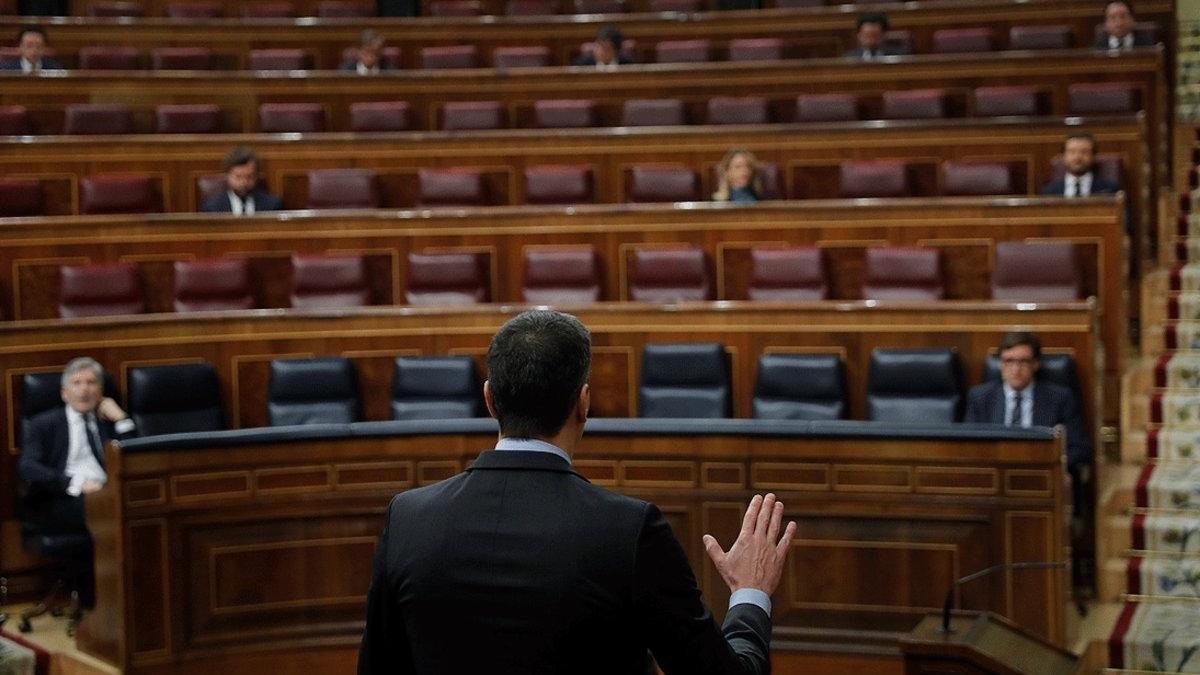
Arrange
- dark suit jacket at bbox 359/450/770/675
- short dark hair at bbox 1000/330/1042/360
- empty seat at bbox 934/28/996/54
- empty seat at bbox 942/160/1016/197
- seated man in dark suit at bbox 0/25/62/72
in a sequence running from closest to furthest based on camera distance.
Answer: dark suit jacket at bbox 359/450/770/675 → short dark hair at bbox 1000/330/1042/360 → empty seat at bbox 942/160/1016/197 → seated man in dark suit at bbox 0/25/62/72 → empty seat at bbox 934/28/996/54

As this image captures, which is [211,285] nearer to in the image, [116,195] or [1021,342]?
[116,195]

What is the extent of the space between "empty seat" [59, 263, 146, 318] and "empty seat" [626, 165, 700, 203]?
4.27ft

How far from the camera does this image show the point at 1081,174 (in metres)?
3.65

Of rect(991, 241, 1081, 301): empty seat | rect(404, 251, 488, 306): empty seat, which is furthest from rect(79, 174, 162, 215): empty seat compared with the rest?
rect(991, 241, 1081, 301): empty seat

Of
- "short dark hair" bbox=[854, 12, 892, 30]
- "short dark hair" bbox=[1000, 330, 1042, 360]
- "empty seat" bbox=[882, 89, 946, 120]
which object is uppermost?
"short dark hair" bbox=[854, 12, 892, 30]

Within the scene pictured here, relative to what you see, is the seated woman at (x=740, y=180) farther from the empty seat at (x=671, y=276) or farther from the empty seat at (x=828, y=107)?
the empty seat at (x=828, y=107)

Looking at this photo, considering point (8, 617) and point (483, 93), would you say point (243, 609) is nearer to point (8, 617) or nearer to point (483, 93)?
point (8, 617)

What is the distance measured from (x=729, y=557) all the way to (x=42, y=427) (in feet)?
Answer: 7.41

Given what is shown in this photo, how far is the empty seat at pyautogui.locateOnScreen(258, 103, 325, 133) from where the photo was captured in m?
4.50

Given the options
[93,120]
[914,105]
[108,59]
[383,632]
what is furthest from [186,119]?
[383,632]

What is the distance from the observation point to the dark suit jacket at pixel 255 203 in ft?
12.6

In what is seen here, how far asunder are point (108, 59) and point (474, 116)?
1337mm

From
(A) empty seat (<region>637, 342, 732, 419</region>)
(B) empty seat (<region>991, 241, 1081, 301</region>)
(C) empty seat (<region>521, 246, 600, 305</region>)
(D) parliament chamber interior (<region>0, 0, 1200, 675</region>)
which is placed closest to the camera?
(D) parliament chamber interior (<region>0, 0, 1200, 675</region>)

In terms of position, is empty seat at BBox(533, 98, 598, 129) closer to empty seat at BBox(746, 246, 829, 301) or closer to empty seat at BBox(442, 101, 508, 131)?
empty seat at BBox(442, 101, 508, 131)
